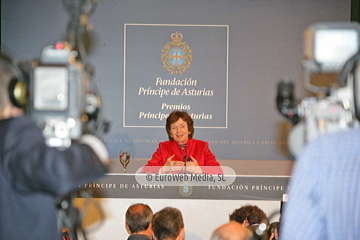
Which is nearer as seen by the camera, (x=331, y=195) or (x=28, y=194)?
(x=331, y=195)

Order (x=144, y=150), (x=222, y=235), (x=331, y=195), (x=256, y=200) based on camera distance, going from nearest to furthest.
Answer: (x=331, y=195), (x=222, y=235), (x=256, y=200), (x=144, y=150)

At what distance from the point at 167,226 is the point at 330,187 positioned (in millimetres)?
1346

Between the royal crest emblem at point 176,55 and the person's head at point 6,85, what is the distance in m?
3.66

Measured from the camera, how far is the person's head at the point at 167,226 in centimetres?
206

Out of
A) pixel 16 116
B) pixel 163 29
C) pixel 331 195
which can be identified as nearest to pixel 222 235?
pixel 331 195

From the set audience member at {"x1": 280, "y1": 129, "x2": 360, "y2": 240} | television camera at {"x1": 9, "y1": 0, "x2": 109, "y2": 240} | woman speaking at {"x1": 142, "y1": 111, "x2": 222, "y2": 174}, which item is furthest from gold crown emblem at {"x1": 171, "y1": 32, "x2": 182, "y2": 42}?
audience member at {"x1": 280, "y1": 129, "x2": 360, "y2": 240}

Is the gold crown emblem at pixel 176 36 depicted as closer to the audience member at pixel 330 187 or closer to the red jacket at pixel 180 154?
the red jacket at pixel 180 154

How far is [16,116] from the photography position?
1.19m

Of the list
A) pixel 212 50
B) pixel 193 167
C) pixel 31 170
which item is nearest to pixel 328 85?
pixel 31 170

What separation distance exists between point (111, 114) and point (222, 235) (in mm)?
3526

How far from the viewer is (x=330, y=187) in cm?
84

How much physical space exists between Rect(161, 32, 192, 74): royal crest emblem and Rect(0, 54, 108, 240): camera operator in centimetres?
367

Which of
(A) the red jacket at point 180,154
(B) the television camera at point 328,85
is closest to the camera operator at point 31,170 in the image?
(B) the television camera at point 328,85

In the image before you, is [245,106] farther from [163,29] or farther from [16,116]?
[16,116]
